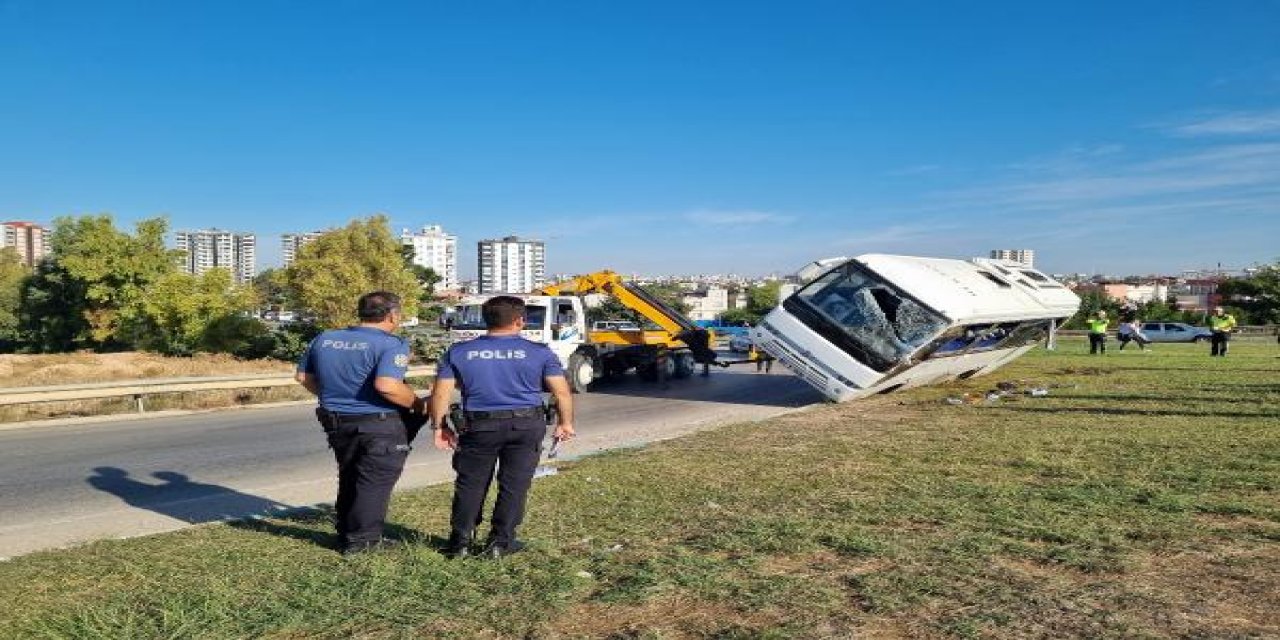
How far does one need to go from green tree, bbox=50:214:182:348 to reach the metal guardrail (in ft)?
75.7

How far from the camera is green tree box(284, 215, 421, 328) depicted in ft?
96.7

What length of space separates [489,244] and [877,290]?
14096 cm

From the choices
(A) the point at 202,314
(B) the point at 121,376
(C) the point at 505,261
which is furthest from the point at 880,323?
(C) the point at 505,261

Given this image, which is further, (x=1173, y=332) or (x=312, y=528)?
(x=1173, y=332)

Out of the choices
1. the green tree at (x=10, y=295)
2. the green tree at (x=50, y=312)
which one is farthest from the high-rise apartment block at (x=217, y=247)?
the green tree at (x=50, y=312)

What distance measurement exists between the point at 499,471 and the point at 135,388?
1190cm

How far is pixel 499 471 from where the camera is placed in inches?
201

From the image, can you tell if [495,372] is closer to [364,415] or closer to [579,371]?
[364,415]

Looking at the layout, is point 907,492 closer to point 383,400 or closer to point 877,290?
point 383,400

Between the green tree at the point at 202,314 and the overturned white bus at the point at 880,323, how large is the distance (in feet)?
79.2

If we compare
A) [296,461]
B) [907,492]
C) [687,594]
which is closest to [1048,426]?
[907,492]

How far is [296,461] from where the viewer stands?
32.4 feet

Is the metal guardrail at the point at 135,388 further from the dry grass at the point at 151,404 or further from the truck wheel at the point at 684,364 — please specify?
the truck wheel at the point at 684,364

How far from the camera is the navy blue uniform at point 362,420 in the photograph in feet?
16.9
